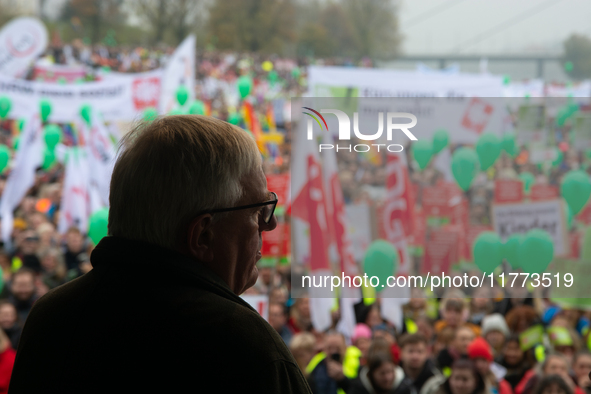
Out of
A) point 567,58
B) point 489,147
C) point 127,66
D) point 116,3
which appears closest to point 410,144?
point 489,147

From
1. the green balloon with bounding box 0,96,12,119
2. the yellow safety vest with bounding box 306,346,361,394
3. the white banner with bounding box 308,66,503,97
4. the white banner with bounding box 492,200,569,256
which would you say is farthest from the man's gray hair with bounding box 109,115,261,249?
the green balloon with bounding box 0,96,12,119

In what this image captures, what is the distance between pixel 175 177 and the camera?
86 cm

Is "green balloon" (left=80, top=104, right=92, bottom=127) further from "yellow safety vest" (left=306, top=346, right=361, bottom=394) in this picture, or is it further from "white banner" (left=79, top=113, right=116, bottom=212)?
"yellow safety vest" (left=306, top=346, right=361, bottom=394)

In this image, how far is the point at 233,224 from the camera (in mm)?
915

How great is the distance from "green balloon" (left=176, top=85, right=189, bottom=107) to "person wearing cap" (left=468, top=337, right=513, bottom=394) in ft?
19.2

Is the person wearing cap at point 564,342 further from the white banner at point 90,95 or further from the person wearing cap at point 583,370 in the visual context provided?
the white banner at point 90,95

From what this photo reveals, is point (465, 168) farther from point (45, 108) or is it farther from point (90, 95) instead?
point (45, 108)

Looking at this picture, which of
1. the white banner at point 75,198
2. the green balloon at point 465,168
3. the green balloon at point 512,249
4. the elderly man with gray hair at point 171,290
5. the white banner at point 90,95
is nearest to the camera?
the elderly man with gray hair at point 171,290

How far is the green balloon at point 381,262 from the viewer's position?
3432 mm

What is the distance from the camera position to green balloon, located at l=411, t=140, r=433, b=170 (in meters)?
5.07

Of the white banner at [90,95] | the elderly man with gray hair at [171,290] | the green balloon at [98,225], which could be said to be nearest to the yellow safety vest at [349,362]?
the green balloon at [98,225]

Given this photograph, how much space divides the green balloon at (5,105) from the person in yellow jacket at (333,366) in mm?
5413

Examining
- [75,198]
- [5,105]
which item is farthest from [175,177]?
[5,105]

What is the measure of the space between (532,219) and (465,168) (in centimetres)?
83
